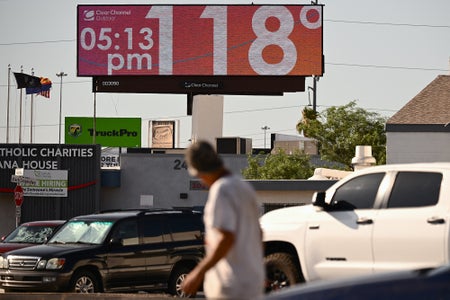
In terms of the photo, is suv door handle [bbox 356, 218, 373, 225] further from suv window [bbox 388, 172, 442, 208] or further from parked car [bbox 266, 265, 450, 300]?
parked car [bbox 266, 265, 450, 300]

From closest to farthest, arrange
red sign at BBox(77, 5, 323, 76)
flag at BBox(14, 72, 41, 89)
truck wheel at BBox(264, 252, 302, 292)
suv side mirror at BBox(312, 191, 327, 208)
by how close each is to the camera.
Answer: suv side mirror at BBox(312, 191, 327, 208) → truck wheel at BBox(264, 252, 302, 292) → red sign at BBox(77, 5, 323, 76) → flag at BBox(14, 72, 41, 89)

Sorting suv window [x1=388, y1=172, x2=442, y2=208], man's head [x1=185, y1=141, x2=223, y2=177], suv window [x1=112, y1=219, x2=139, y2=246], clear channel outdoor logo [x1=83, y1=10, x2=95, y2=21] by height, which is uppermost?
clear channel outdoor logo [x1=83, y1=10, x2=95, y2=21]

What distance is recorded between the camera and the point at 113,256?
2034 centimetres

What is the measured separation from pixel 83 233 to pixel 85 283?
1230mm

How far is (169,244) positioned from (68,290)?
2.16 m

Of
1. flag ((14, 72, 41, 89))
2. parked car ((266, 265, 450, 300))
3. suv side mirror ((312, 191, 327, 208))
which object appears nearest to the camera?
parked car ((266, 265, 450, 300))

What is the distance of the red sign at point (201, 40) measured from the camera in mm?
62250

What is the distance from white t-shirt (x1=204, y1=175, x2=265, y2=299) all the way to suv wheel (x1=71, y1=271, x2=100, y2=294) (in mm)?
11310

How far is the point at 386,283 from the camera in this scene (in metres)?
7.84

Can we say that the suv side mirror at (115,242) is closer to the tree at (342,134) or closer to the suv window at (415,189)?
the suv window at (415,189)

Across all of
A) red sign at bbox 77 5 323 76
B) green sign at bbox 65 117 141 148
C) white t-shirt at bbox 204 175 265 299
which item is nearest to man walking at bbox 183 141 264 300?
white t-shirt at bbox 204 175 265 299

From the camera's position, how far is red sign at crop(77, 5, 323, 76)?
62.2m

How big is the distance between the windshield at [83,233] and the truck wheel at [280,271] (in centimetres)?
619

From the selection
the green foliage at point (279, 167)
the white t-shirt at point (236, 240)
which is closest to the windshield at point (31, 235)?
the white t-shirt at point (236, 240)
